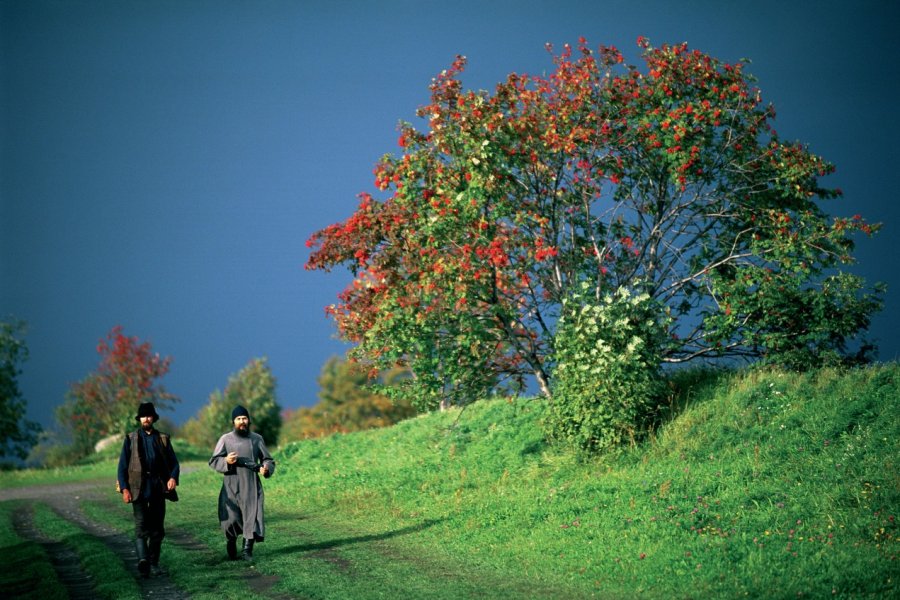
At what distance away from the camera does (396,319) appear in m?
19.9

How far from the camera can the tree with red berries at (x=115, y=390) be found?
1954 inches

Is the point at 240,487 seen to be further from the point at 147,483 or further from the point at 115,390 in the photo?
the point at 115,390

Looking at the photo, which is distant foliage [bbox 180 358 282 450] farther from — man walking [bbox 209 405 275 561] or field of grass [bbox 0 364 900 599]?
man walking [bbox 209 405 275 561]

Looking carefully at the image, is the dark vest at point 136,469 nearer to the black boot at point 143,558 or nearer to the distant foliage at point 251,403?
the black boot at point 143,558

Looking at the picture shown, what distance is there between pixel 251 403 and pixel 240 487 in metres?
36.2

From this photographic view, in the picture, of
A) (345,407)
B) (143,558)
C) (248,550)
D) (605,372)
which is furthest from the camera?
(345,407)

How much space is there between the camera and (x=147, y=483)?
13461 mm

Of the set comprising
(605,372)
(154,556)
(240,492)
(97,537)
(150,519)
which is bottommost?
(154,556)

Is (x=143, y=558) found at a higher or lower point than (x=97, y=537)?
lower

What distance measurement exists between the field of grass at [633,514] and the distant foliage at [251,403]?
2545 centimetres

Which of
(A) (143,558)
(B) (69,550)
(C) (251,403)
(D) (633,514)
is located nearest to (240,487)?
(A) (143,558)

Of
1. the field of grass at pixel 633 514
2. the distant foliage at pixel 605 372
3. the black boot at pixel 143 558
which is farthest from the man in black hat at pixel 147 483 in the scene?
the distant foliage at pixel 605 372

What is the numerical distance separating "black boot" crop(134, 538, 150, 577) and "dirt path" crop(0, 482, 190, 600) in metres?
0.10

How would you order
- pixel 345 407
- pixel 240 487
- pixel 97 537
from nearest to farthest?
pixel 240 487 → pixel 97 537 → pixel 345 407
